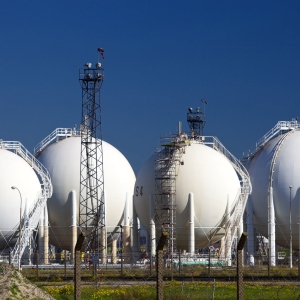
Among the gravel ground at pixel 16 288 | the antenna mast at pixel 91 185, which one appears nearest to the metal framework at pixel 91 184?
the antenna mast at pixel 91 185

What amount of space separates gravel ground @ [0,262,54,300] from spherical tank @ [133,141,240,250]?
3435 centimetres

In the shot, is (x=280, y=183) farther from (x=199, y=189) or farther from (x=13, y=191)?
(x=13, y=191)

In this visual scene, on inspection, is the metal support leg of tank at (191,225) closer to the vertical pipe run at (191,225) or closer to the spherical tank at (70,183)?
the vertical pipe run at (191,225)

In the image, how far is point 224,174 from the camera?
198 feet

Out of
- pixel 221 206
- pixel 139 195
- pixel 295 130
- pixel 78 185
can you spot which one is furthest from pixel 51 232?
pixel 295 130

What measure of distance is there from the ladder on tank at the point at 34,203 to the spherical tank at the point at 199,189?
21.1 ft

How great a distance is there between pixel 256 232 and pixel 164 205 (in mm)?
10626

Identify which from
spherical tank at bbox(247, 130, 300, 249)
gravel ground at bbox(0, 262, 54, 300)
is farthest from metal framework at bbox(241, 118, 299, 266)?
gravel ground at bbox(0, 262, 54, 300)

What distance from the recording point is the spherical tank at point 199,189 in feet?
193

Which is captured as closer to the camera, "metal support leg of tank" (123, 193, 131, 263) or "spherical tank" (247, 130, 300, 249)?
"spherical tank" (247, 130, 300, 249)

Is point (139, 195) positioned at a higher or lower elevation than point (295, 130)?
lower

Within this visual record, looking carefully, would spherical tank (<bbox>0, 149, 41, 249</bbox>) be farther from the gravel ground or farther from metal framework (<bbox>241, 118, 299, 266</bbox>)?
the gravel ground

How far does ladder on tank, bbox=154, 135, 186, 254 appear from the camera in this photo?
5853 cm

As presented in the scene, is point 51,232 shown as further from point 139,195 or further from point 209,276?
point 209,276
